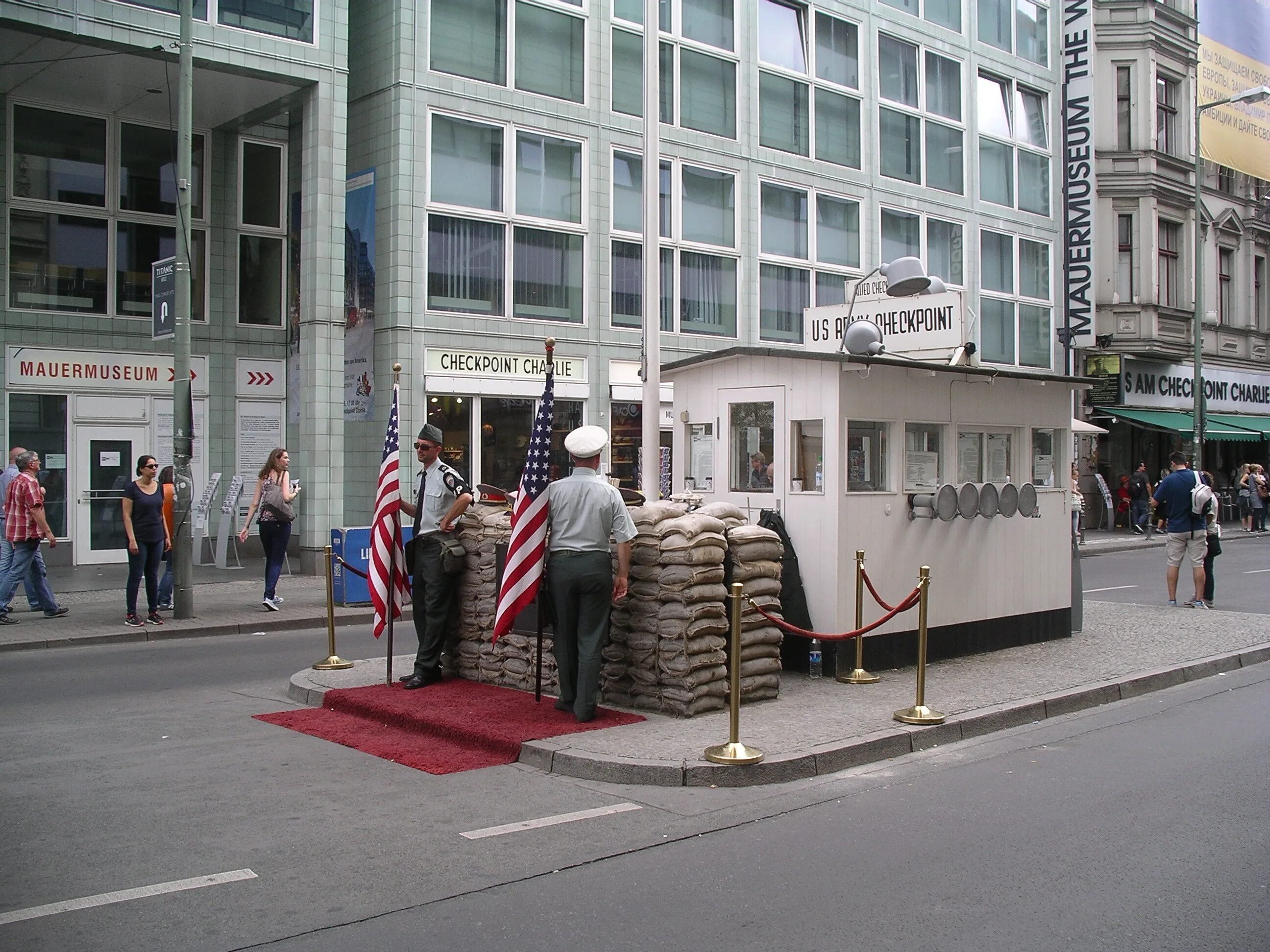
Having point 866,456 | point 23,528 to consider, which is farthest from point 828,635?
point 23,528

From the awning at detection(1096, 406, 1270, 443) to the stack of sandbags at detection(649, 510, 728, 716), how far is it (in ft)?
89.6

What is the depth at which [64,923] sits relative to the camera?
4730 millimetres

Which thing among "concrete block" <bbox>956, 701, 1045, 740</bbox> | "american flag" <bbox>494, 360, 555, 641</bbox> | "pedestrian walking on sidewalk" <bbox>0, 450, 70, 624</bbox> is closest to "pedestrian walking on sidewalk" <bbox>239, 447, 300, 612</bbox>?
"pedestrian walking on sidewalk" <bbox>0, 450, 70, 624</bbox>

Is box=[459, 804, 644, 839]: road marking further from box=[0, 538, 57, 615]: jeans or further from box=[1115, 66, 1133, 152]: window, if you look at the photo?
box=[1115, 66, 1133, 152]: window

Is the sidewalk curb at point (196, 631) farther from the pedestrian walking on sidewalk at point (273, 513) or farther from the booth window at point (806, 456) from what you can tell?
the booth window at point (806, 456)

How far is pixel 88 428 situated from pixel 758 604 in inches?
578

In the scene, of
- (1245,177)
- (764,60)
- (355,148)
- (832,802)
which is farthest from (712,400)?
(1245,177)

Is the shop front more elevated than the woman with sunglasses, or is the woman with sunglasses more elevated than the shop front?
the shop front

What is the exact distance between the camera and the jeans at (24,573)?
44.7ft

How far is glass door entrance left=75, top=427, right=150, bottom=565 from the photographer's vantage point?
1942 centimetres

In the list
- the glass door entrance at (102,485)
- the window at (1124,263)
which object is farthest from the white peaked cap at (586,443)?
the window at (1124,263)

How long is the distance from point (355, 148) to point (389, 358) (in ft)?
13.3

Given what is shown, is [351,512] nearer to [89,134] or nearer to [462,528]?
[89,134]

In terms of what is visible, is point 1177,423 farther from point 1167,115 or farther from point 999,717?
point 999,717
